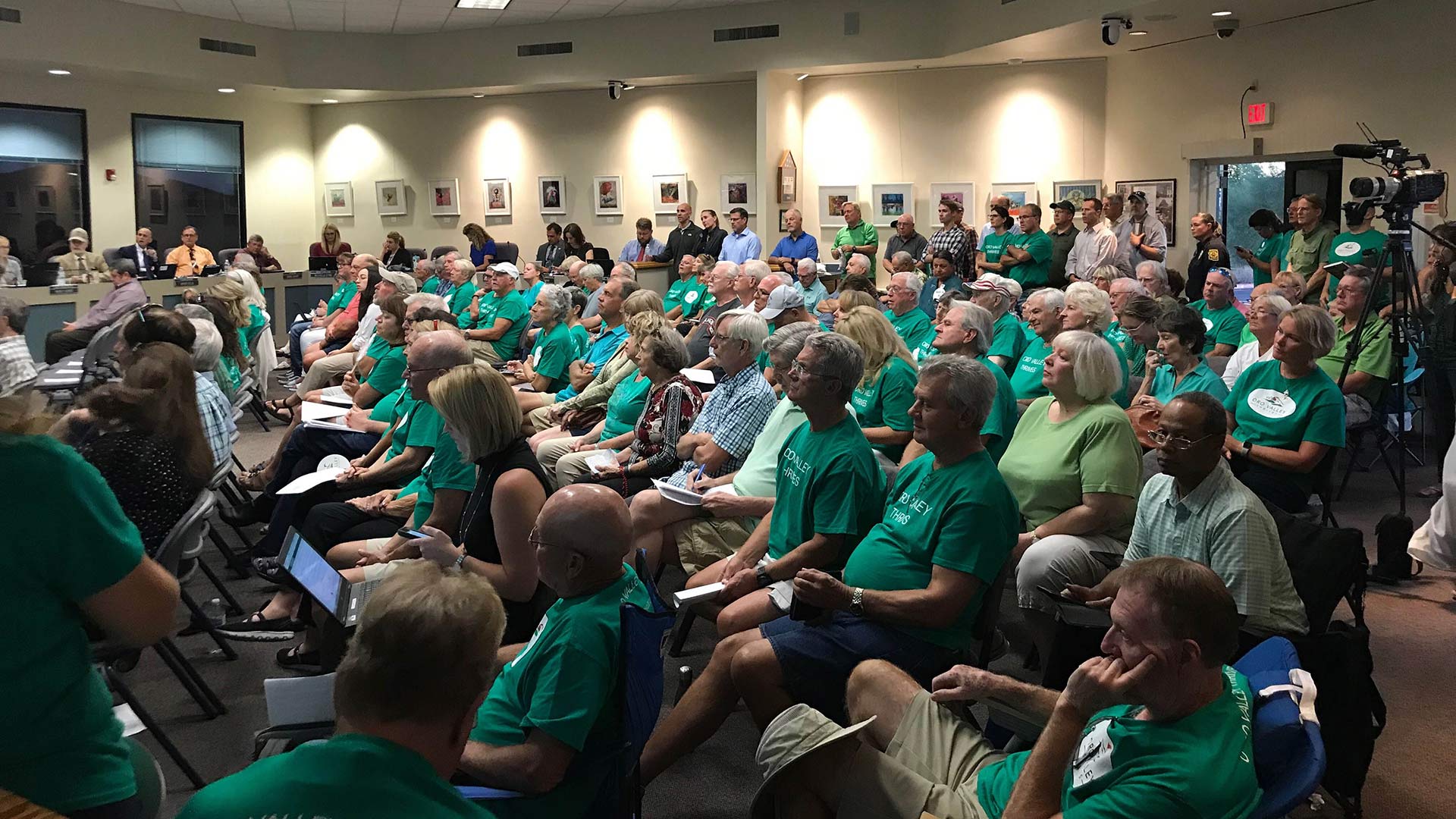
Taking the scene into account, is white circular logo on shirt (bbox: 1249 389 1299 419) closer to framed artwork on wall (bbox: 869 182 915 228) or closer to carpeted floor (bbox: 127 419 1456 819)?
carpeted floor (bbox: 127 419 1456 819)

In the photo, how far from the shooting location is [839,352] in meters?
3.46

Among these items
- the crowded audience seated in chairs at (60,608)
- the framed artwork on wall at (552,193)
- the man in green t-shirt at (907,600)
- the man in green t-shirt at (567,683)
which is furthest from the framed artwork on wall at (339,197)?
the crowded audience seated in chairs at (60,608)

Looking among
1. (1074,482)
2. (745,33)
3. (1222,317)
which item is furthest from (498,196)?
(1074,482)

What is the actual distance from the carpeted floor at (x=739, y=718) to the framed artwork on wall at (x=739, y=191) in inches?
422

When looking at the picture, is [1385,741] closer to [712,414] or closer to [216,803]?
[712,414]

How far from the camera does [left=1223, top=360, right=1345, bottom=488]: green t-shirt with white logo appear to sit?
14.7 ft

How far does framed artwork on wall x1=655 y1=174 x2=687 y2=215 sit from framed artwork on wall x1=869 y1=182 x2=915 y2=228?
2.81 m

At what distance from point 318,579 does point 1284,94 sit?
10057 millimetres

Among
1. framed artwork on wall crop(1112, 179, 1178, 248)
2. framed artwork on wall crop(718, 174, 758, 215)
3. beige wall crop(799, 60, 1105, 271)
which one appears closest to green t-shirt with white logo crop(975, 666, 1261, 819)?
framed artwork on wall crop(1112, 179, 1178, 248)

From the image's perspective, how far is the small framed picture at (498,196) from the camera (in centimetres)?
1691

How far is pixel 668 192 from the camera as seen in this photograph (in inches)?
620

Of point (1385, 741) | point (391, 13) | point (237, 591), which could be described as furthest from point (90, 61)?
point (1385, 741)

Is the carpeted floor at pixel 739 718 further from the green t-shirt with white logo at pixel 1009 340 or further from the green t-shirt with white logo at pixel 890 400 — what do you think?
the green t-shirt with white logo at pixel 1009 340

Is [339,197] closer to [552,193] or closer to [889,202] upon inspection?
[552,193]
